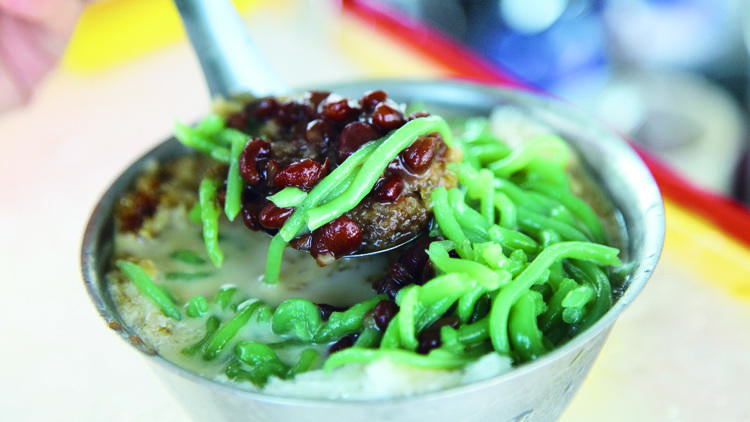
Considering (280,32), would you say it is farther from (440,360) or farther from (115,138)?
(440,360)

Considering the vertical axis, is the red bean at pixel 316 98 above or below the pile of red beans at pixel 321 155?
above

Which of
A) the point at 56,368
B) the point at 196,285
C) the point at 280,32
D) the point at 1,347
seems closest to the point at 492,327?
the point at 196,285

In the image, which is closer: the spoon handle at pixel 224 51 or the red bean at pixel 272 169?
the red bean at pixel 272 169

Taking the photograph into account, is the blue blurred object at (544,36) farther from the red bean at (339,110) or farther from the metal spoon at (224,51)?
the red bean at (339,110)

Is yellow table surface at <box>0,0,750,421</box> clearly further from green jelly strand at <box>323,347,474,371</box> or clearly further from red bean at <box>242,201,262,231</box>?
green jelly strand at <box>323,347,474,371</box>

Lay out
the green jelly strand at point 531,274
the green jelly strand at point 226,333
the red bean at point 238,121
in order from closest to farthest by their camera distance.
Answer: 1. the green jelly strand at point 531,274
2. the green jelly strand at point 226,333
3. the red bean at point 238,121

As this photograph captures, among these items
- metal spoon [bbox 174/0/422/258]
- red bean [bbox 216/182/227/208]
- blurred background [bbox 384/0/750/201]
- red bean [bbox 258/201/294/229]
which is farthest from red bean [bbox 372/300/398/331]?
blurred background [bbox 384/0/750/201]

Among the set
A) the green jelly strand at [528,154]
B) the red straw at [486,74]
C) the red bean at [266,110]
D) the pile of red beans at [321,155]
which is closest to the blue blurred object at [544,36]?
the red straw at [486,74]
